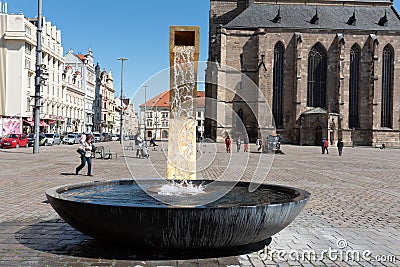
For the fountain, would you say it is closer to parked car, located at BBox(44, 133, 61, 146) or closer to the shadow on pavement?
the shadow on pavement

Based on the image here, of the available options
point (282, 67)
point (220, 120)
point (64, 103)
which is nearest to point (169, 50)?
point (220, 120)

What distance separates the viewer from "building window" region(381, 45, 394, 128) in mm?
63844

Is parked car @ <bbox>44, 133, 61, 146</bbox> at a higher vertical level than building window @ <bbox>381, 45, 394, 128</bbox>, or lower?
lower

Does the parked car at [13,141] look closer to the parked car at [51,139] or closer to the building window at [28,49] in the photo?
the parked car at [51,139]

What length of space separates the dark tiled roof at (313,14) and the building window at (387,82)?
→ 4002 millimetres

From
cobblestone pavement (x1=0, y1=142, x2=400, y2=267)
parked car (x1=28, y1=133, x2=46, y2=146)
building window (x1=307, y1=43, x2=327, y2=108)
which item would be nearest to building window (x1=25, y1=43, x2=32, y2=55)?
parked car (x1=28, y1=133, x2=46, y2=146)

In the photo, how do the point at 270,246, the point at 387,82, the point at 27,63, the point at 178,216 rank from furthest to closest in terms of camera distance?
the point at 387,82
the point at 27,63
the point at 270,246
the point at 178,216

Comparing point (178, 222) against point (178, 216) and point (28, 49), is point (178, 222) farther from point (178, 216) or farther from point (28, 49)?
point (28, 49)

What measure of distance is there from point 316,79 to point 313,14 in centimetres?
1184

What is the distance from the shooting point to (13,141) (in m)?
38.8

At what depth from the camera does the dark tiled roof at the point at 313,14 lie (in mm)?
65750

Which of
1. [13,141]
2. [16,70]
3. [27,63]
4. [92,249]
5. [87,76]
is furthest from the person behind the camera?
[87,76]

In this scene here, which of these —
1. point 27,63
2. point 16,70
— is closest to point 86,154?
point 16,70

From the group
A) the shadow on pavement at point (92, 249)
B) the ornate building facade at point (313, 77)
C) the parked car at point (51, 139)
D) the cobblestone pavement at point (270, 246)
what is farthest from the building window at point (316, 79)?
the shadow on pavement at point (92, 249)
